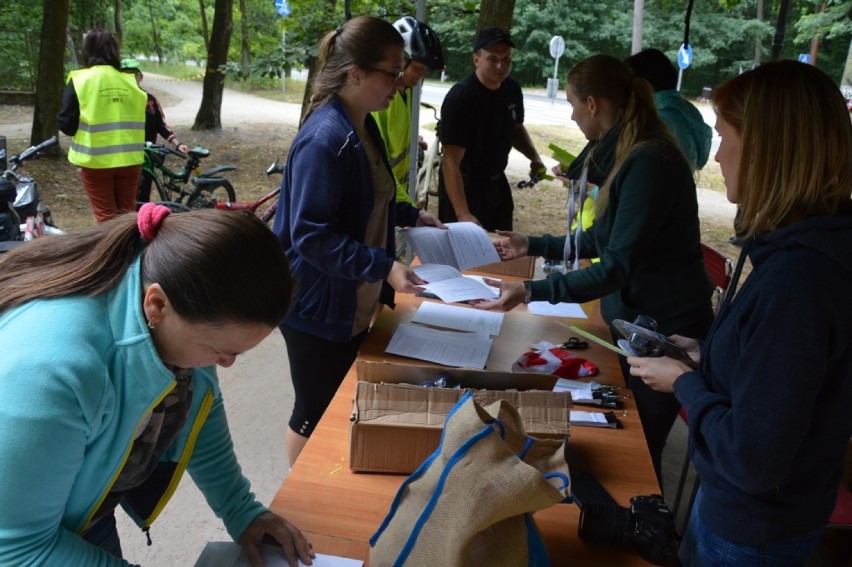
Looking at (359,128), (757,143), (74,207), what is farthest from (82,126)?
(757,143)

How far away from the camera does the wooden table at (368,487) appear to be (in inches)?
48.4

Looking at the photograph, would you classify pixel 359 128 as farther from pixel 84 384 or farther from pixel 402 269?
pixel 84 384

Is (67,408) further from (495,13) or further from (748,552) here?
(495,13)

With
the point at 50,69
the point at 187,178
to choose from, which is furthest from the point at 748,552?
the point at 50,69

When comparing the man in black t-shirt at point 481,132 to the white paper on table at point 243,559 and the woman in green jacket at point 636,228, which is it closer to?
the woman in green jacket at point 636,228

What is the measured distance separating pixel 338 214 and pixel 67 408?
1129mm

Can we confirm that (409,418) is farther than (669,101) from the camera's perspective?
No

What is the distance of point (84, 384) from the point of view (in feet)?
2.78

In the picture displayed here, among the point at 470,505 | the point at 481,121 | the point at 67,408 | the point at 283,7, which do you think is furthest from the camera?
the point at 283,7

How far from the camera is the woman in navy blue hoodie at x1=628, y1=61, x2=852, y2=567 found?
99cm

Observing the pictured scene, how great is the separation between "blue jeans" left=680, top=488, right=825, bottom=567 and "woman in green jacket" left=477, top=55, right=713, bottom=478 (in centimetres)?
73

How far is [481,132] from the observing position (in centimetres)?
373

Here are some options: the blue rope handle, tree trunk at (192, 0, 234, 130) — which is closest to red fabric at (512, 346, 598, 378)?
the blue rope handle

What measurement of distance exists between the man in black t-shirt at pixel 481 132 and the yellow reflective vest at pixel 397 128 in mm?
214
